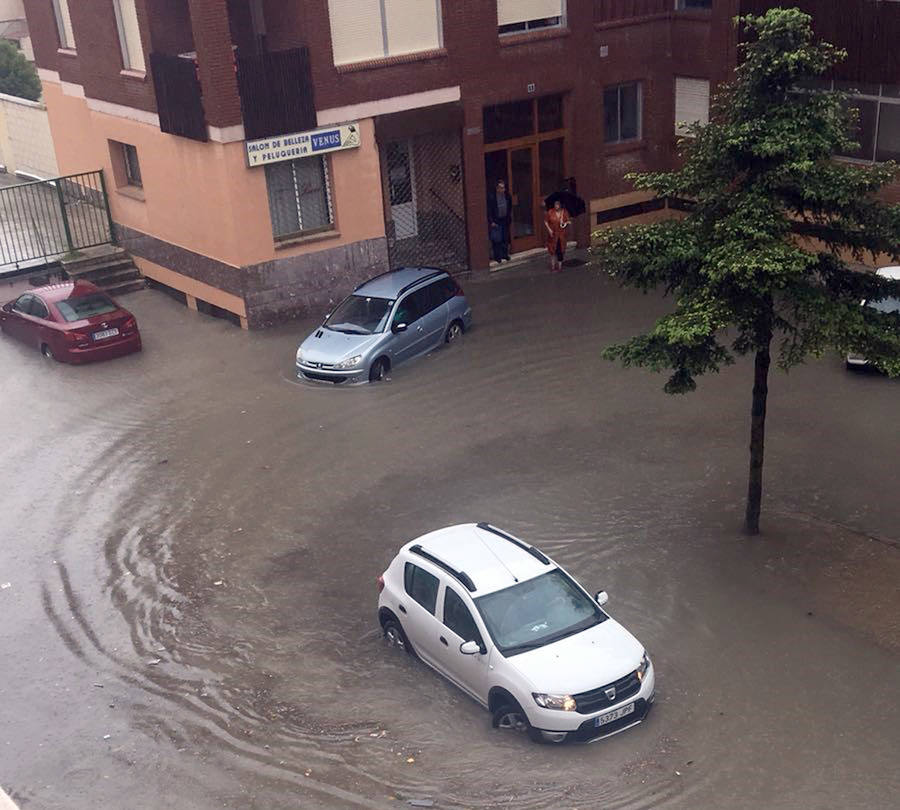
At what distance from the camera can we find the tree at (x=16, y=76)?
4047 cm

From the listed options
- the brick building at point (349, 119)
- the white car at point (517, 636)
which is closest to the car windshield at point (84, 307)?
the brick building at point (349, 119)

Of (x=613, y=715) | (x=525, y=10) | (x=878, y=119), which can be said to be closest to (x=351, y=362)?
(x=525, y=10)

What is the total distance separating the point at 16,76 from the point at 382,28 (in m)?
21.4

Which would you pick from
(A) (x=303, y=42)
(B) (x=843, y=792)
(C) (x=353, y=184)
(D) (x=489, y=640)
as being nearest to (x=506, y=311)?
(C) (x=353, y=184)

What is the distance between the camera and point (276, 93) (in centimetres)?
2327

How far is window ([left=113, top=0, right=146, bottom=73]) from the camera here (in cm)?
2545

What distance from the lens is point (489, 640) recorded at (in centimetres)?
1213

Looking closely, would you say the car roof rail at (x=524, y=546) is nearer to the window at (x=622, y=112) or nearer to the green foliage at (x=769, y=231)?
the green foliage at (x=769, y=231)

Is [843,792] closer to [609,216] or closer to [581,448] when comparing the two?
[581,448]

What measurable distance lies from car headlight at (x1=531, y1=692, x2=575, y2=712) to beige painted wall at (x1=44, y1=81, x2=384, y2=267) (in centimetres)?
1461

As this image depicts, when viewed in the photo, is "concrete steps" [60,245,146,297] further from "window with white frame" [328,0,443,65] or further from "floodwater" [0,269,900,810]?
"window with white frame" [328,0,443,65]

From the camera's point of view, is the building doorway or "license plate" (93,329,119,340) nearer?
"license plate" (93,329,119,340)

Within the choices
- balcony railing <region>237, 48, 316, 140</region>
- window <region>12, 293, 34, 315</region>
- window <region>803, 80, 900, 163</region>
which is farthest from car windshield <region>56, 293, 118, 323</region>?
window <region>803, 80, 900, 163</region>

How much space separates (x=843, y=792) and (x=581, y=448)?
820 cm
